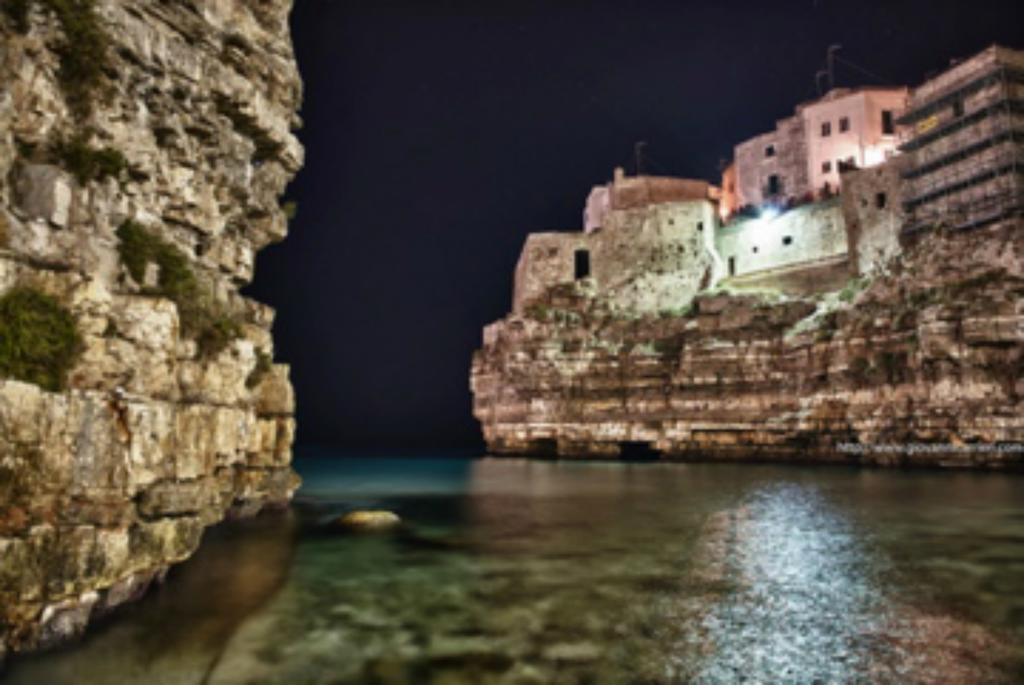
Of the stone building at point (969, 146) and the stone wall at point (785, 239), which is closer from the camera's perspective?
the stone building at point (969, 146)

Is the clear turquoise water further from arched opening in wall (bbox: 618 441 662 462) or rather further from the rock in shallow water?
arched opening in wall (bbox: 618 441 662 462)

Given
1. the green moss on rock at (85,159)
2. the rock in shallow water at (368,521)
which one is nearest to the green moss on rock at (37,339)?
the green moss on rock at (85,159)

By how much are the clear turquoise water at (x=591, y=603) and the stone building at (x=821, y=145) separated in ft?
116

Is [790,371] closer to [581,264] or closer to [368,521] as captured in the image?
[581,264]

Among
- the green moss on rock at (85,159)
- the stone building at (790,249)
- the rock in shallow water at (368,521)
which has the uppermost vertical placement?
the stone building at (790,249)

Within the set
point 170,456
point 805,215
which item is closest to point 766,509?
point 170,456

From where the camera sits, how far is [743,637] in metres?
8.48

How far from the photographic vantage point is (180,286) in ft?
32.4

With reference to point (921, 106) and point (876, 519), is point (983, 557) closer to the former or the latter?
point (876, 519)

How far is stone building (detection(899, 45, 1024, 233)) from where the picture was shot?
34406 mm

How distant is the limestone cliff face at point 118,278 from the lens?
6.87 meters

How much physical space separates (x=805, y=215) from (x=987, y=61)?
1284 cm

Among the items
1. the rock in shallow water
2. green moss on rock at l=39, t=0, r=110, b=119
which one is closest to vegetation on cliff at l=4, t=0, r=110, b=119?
green moss on rock at l=39, t=0, r=110, b=119

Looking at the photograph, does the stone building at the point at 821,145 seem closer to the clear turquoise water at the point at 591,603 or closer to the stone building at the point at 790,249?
the stone building at the point at 790,249
